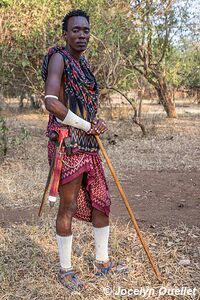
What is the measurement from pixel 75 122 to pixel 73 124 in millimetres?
18

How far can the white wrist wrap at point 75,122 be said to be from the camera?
256 centimetres

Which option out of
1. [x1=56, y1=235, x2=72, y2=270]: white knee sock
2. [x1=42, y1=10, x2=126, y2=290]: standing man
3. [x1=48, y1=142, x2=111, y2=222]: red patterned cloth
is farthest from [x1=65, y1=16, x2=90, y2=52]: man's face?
[x1=56, y1=235, x2=72, y2=270]: white knee sock

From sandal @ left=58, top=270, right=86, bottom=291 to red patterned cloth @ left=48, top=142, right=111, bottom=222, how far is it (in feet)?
1.29

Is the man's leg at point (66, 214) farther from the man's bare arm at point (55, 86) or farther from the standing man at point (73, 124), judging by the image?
the man's bare arm at point (55, 86)

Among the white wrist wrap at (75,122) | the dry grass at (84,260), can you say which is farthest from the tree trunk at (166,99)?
the white wrist wrap at (75,122)

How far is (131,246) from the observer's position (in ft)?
11.3

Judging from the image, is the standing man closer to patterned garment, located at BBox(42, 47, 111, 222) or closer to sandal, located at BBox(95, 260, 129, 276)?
patterned garment, located at BBox(42, 47, 111, 222)

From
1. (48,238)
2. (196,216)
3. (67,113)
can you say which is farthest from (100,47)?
(67,113)

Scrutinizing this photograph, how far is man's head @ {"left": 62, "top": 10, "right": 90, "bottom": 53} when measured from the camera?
2.63m

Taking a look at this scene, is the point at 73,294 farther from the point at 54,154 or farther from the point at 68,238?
the point at 54,154

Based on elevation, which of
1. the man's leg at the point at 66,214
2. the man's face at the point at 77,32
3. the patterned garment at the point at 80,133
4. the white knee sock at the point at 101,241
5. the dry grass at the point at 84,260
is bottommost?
the dry grass at the point at 84,260

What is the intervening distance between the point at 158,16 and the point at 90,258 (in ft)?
32.5

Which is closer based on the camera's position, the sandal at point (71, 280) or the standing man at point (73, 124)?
the standing man at point (73, 124)

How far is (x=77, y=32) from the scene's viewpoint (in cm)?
263
